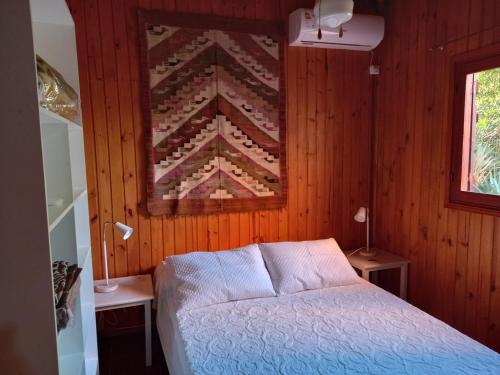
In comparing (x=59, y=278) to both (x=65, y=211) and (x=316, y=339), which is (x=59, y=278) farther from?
(x=316, y=339)

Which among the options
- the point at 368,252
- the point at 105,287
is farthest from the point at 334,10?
the point at 105,287

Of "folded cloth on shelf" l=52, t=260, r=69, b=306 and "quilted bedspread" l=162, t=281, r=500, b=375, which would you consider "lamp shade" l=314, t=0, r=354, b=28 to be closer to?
"quilted bedspread" l=162, t=281, r=500, b=375

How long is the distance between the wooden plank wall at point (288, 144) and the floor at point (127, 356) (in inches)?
18.7

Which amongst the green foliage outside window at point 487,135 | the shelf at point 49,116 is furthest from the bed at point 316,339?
the shelf at point 49,116

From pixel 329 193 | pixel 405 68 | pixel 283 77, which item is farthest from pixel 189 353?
pixel 405 68

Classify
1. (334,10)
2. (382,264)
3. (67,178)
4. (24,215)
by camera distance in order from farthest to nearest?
1. (382,264)
2. (334,10)
3. (67,178)
4. (24,215)

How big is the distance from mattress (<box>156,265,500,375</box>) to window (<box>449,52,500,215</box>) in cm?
82

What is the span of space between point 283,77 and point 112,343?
7.48 ft

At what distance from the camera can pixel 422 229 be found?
2717mm

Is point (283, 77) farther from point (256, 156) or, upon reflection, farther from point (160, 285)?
point (160, 285)

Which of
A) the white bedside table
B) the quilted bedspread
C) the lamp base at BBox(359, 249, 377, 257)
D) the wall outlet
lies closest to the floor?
the white bedside table

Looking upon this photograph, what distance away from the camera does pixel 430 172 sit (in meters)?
2.62

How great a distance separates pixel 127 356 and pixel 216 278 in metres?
0.84

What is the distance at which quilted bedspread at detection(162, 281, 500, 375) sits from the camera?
5.16 ft
